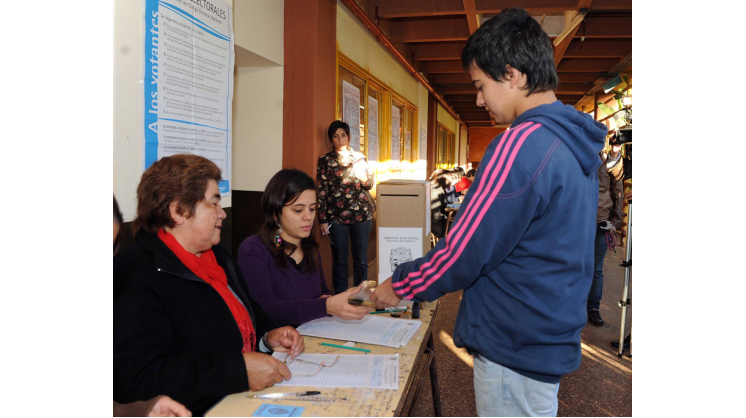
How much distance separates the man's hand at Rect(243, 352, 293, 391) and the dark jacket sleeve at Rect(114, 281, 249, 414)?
0.01m

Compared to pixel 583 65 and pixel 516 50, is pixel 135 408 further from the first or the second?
pixel 583 65

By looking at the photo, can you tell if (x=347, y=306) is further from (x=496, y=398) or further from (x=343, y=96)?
(x=343, y=96)

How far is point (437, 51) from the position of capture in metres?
7.57

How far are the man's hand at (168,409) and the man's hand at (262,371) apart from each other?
0.16 m

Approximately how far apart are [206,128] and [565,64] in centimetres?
738

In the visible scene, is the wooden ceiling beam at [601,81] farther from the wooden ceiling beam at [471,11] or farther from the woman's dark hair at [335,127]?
the woman's dark hair at [335,127]

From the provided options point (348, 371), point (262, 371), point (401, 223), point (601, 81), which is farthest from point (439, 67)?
point (262, 371)

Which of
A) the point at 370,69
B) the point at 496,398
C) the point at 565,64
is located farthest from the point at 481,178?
the point at 565,64

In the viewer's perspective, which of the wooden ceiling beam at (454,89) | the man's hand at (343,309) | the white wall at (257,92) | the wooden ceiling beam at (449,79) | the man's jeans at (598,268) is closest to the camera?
the man's hand at (343,309)

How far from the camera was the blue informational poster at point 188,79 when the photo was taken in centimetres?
204

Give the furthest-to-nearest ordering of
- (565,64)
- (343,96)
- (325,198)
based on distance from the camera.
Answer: (565,64), (343,96), (325,198)

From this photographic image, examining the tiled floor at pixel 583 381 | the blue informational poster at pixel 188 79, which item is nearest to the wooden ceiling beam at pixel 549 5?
the tiled floor at pixel 583 381

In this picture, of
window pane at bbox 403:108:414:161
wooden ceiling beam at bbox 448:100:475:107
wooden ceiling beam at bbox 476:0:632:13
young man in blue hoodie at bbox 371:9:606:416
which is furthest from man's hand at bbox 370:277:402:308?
wooden ceiling beam at bbox 448:100:475:107

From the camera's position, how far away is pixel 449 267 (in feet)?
3.63
